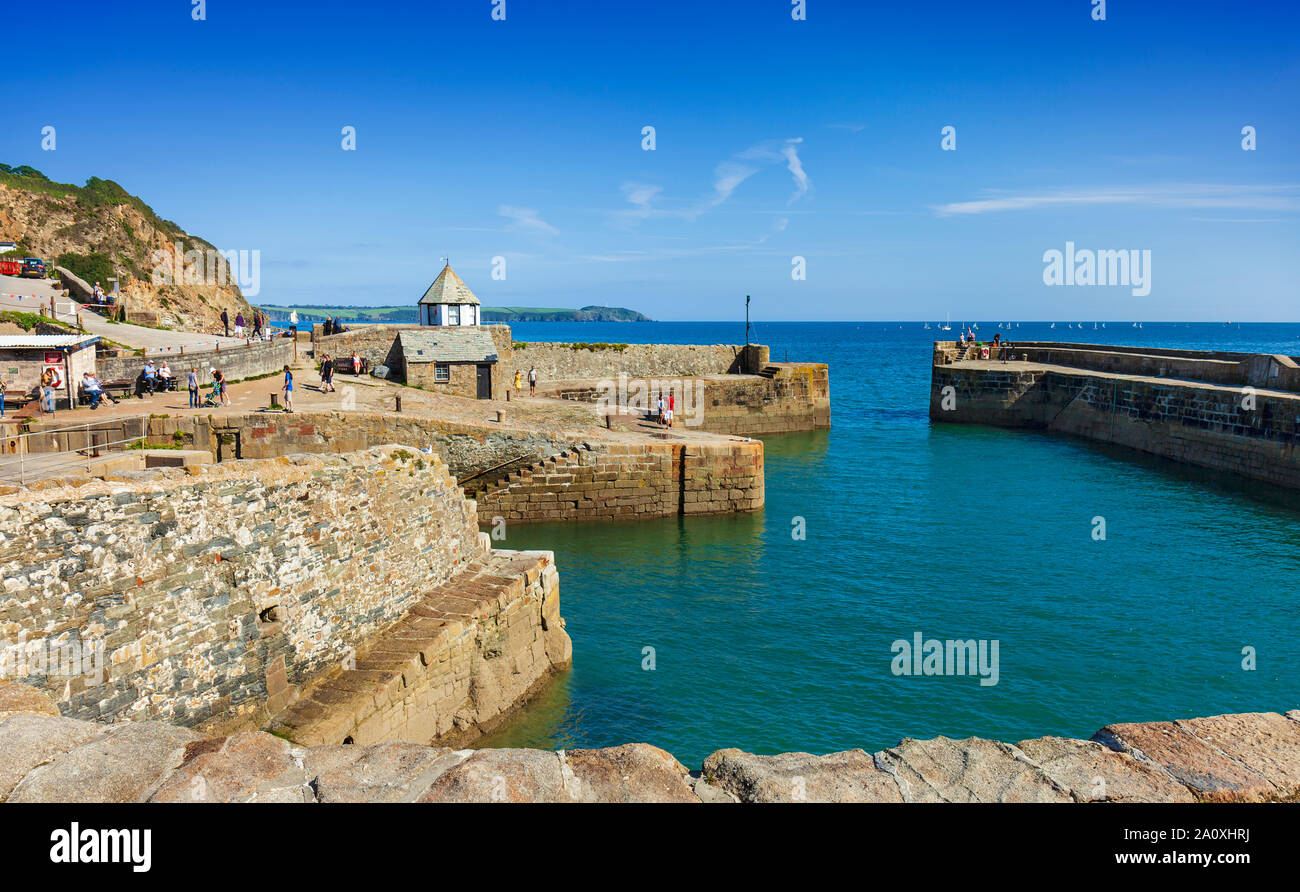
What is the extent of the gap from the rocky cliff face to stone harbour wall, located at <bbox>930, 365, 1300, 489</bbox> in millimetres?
42930

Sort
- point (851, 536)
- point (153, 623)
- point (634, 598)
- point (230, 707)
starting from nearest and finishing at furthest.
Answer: point (153, 623)
point (230, 707)
point (634, 598)
point (851, 536)

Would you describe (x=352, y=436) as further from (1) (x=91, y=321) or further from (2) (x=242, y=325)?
(2) (x=242, y=325)

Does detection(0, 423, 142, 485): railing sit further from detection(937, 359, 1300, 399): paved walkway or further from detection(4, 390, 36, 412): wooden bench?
detection(937, 359, 1300, 399): paved walkway

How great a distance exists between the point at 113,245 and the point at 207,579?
52.6 m

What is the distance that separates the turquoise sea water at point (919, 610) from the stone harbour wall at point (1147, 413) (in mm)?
1616

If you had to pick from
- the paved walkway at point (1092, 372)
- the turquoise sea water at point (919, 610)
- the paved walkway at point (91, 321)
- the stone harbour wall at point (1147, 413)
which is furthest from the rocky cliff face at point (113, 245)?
the paved walkway at point (1092, 372)

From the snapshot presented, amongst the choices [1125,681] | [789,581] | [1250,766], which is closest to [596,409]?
[789,581]

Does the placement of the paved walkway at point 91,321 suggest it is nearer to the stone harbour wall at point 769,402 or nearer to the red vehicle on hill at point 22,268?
the red vehicle on hill at point 22,268

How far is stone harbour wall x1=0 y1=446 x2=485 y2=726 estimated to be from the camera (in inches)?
307

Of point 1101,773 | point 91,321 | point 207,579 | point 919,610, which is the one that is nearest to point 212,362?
point 91,321
